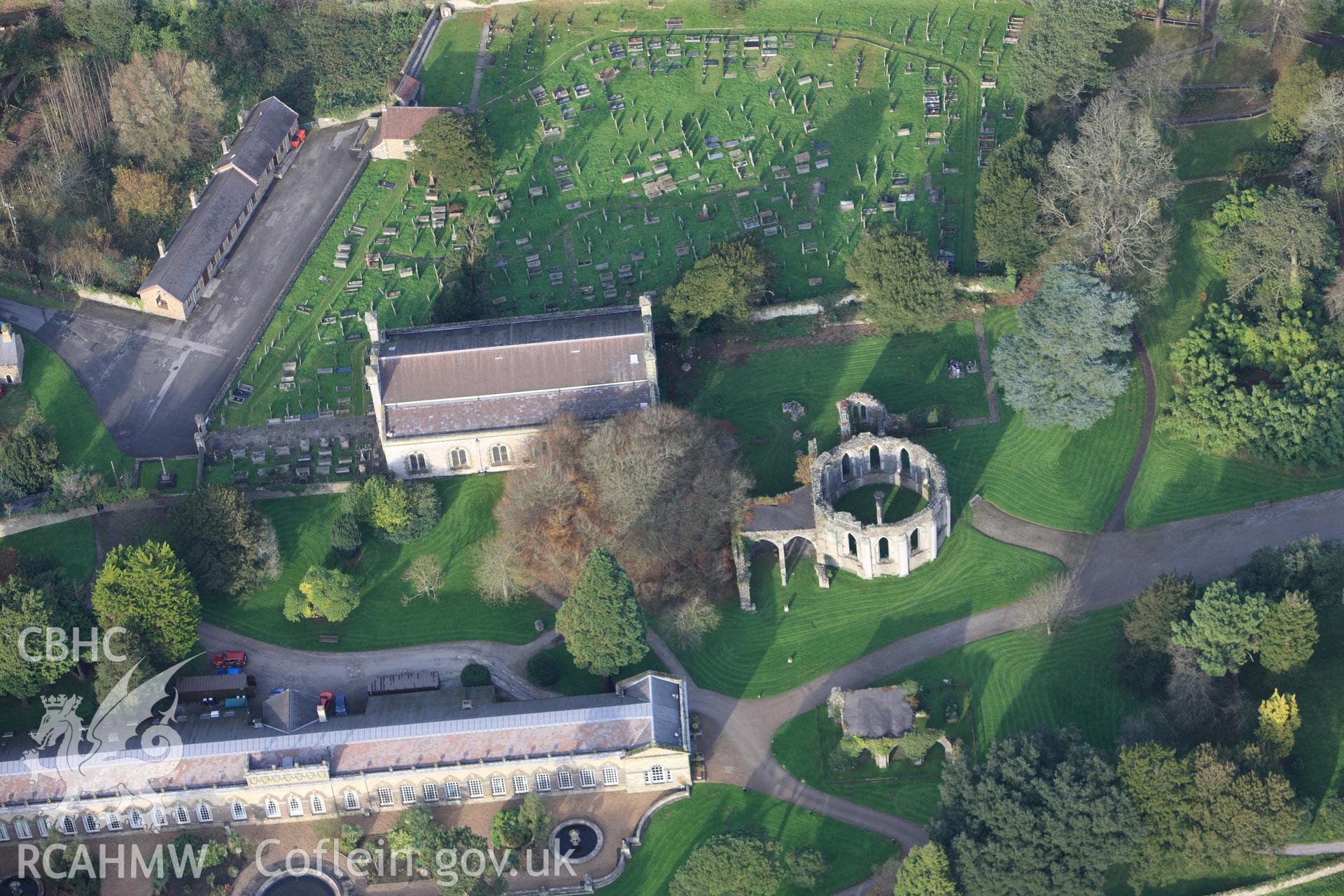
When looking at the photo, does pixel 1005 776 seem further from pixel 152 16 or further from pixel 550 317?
pixel 152 16

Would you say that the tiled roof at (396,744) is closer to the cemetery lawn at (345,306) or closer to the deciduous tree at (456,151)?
the cemetery lawn at (345,306)

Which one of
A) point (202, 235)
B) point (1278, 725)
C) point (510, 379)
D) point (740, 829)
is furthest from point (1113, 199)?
point (202, 235)

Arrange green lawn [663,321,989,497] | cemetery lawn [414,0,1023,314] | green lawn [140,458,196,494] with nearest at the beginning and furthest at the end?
green lawn [140,458,196,494], green lawn [663,321,989,497], cemetery lawn [414,0,1023,314]

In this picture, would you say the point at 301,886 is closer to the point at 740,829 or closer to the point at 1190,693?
the point at 740,829

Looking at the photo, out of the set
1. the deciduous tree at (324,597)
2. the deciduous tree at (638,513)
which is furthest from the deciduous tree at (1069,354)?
the deciduous tree at (324,597)

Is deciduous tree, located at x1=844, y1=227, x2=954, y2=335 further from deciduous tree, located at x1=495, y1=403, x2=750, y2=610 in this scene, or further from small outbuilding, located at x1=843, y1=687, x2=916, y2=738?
small outbuilding, located at x1=843, y1=687, x2=916, y2=738

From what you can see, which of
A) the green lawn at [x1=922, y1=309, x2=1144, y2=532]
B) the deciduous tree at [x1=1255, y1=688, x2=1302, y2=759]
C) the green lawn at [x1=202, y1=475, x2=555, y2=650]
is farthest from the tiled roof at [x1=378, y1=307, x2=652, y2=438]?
the deciduous tree at [x1=1255, y1=688, x2=1302, y2=759]

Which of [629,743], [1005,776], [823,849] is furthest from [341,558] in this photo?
[1005,776]
